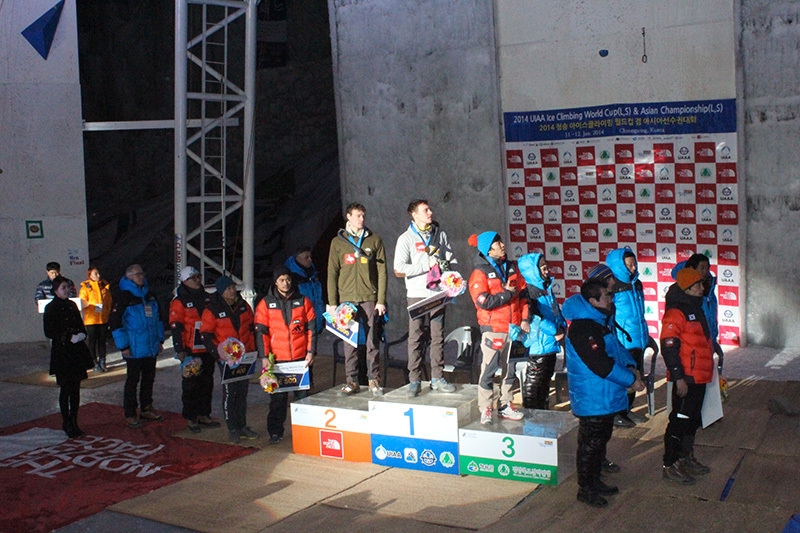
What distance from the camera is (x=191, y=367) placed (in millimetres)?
8242

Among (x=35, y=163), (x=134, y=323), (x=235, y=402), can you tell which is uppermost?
(x=35, y=163)

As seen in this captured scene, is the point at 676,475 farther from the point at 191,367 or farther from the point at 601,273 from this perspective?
the point at 191,367

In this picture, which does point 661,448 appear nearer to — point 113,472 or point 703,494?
point 703,494

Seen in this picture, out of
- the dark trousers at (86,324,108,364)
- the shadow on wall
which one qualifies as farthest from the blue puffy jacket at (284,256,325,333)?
the shadow on wall

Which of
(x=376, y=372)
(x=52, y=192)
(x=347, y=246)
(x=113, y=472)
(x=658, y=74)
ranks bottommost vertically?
(x=113, y=472)

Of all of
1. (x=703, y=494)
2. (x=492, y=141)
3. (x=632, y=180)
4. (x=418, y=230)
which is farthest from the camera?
(x=492, y=141)

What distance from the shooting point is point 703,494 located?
5.99 metres

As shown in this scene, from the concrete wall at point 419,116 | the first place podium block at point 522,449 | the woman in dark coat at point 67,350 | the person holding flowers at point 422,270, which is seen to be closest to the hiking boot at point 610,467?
the first place podium block at point 522,449

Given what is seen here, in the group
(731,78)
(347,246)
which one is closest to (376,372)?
(347,246)

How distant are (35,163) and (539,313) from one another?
31.0 feet

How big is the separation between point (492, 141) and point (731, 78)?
10.0 ft

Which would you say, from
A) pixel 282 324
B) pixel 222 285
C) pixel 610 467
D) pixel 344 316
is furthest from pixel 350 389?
pixel 610 467

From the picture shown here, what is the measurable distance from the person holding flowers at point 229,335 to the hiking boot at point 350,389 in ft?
2.80

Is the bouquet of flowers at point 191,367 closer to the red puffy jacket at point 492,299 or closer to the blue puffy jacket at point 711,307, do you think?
the red puffy jacket at point 492,299
